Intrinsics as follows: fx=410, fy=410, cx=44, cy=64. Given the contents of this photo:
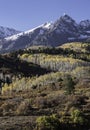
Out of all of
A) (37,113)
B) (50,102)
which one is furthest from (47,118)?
(50,102)

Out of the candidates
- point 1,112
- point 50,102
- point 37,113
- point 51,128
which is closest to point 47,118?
point 51,128

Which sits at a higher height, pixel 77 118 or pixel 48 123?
pixel 77 118

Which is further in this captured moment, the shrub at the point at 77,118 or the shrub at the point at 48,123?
the shrub at the point at 77,118

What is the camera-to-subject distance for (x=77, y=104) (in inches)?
5664

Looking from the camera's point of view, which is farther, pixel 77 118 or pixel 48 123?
pixel 77 118

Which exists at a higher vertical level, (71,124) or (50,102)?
(50,102)

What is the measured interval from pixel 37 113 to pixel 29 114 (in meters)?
2.59

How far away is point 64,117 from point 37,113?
1786 centimetres

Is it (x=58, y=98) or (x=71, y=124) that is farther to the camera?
(x=58, y=98)

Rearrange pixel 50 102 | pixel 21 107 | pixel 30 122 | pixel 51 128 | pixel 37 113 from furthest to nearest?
pixel 50 102 < pixel 21 107 < pixel 37 113 < pixel 30 122 < pixel 51 128

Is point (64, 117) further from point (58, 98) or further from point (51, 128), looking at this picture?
point (58, 98)

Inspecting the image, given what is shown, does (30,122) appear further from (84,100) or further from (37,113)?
(84,100)

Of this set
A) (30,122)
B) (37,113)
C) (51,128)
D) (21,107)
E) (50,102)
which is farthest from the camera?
(50,102)

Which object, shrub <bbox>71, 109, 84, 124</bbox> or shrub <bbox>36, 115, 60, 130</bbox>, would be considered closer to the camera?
shrub <bbox>36, 115, 60, 130</bbox>
